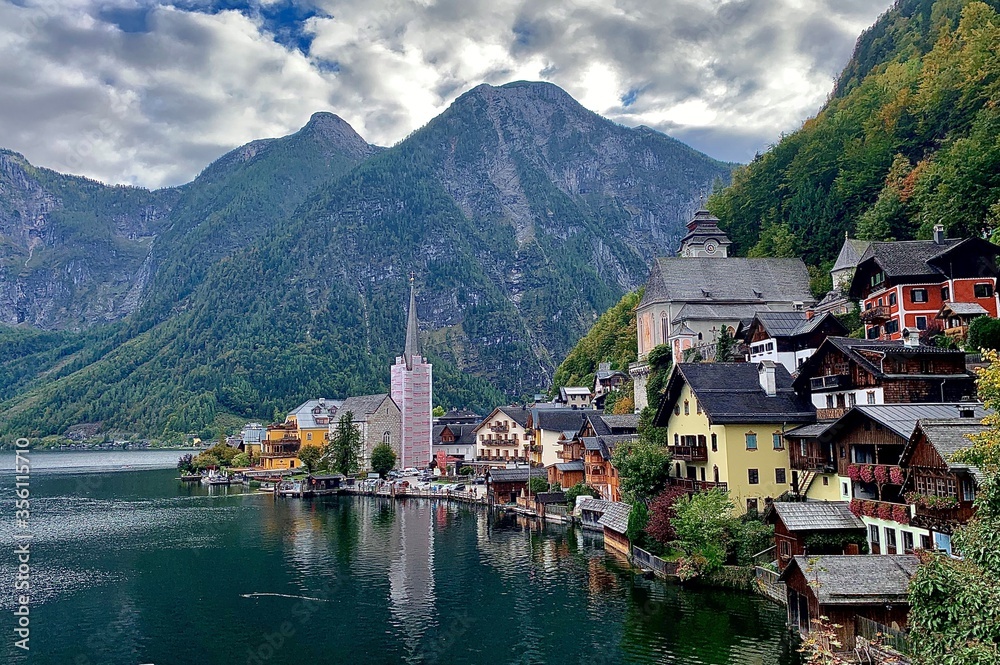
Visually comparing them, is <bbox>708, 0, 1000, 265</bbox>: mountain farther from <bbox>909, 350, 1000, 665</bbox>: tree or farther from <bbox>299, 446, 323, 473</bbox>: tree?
<bbox>299, 446, 323, 473</bbox>: tree

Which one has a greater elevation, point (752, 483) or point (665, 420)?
point (665, 420)

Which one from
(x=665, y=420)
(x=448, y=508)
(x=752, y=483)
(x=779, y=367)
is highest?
(x=779, y=367)

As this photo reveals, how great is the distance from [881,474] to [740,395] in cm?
1296

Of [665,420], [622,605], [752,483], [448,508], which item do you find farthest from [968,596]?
[448,508]

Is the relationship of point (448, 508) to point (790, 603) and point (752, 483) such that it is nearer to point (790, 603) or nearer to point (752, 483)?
point (752, 483)

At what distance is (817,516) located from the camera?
36.9 meters

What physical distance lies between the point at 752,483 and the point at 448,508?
4812cm

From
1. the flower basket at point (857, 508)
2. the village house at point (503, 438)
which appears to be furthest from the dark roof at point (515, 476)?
the flower basket at point (857, 508)

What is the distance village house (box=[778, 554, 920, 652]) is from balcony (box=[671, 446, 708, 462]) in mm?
17068

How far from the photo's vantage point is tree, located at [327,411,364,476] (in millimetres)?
115750

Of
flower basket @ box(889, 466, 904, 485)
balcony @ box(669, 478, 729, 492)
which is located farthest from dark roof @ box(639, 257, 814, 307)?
flower basket @ box(889, 466, 904, 485)

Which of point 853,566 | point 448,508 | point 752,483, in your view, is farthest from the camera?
point 448,508

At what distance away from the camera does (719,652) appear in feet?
100

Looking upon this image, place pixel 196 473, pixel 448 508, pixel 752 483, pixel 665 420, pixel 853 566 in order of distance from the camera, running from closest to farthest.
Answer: pixel 853 566
pixel 752 483
pixel 665 420
pixel 448 508
pixel 196 473
